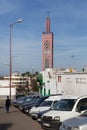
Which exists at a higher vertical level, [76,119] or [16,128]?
[76,119]

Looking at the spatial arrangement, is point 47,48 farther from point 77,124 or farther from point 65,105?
point 77,124

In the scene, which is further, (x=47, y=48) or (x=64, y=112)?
(x=47, y=48)

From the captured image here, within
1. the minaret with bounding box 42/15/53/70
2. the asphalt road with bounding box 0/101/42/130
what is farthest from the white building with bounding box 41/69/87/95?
the minaret with bounding box 42/15/53/70

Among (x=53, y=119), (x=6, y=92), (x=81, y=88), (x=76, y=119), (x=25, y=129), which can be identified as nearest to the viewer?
(x=76, y=119)

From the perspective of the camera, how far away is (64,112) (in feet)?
61.5

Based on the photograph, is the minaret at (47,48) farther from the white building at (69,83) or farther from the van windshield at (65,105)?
the van windshield at (65,105)

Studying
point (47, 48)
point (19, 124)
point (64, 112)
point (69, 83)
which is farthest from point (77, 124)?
point (47, 48)

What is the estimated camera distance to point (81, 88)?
50.1 metres

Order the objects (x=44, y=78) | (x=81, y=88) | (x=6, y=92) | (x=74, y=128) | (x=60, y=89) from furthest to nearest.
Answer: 1. (x=6, y=92)
2. (x=44, y=78)
3. (x=60, y=89)
4. (x=81, y=88)
5. (x=74, y=128)

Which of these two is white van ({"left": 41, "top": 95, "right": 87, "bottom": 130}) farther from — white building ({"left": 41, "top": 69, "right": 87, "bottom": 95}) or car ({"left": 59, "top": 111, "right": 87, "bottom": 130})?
white building ({"left": 41, "top": 69, "right": 87, "bottom": 95})

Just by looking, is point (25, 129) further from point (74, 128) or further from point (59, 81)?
point (59, 81)

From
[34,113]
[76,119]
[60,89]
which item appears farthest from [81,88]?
[76,119]

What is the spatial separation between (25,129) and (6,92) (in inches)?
4068

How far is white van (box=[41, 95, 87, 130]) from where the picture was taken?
18.3m
